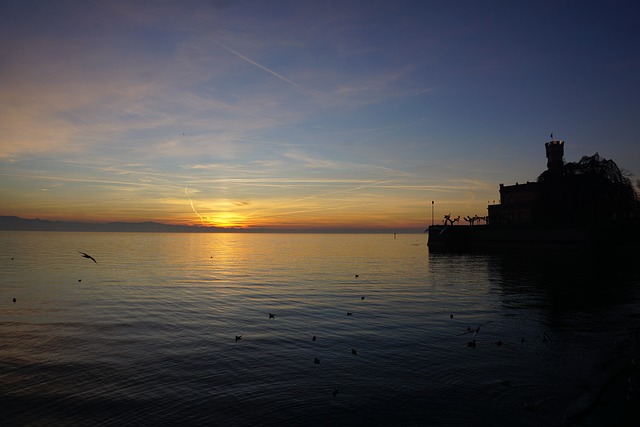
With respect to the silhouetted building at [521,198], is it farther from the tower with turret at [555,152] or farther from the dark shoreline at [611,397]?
the dark shoreline at [611,397]

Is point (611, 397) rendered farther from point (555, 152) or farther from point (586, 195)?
point (555, 152)

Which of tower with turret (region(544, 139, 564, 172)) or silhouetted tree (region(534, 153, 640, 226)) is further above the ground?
tower with turret (region(544, 139, 564, 172))

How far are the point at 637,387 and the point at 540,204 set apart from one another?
286ft

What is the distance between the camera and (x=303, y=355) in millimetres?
19266

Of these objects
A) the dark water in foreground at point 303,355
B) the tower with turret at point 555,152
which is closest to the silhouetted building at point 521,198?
the tower with turret at point 555,152

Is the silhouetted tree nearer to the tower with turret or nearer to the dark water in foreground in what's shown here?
the tower with turret

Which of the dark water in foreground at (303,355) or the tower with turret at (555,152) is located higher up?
the tower with turret at (555,152)

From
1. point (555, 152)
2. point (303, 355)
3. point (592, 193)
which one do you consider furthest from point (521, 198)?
point (303, 355)

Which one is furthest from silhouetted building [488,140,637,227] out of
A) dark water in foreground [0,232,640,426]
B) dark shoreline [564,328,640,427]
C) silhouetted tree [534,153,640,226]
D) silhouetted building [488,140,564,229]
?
dark shoreline [564,328,640,427]

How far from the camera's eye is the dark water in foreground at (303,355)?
13352mm

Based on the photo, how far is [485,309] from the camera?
103 ft

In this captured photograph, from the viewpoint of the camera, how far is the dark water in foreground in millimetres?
13352

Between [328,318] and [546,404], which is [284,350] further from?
[546,404]

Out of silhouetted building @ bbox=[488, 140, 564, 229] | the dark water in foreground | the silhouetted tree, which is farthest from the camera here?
silhouetted building @ bbox=[488, 140, 564, 229]
